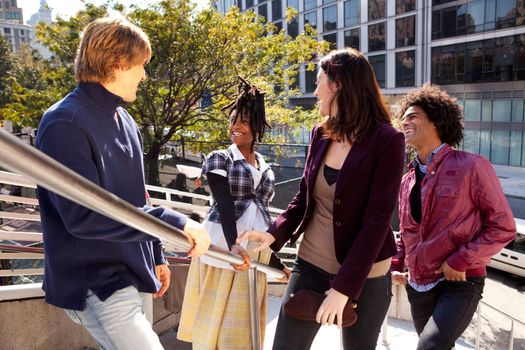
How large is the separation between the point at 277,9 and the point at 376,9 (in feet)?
34.5

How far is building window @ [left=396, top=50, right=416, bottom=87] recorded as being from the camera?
98.1ft

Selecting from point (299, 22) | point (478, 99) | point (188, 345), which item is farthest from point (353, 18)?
point (188, 345)

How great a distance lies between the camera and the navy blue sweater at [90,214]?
1.49 metres

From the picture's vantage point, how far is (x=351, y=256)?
188 cm

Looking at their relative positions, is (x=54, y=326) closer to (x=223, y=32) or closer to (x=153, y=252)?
(x=153, y=252)

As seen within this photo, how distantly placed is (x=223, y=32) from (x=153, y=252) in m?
10.6

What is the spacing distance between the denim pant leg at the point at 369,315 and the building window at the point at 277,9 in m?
39.5

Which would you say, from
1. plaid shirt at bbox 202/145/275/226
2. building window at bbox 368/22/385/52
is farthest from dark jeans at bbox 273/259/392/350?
building window at bbox 368/22/385/52

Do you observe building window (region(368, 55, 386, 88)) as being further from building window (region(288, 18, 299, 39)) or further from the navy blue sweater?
the navy blue sweater

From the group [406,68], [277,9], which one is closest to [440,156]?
[406,68]

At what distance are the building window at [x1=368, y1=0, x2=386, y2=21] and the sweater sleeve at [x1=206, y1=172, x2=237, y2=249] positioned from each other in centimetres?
3133

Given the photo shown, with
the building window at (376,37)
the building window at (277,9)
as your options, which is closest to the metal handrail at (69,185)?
the building window at (376,37)

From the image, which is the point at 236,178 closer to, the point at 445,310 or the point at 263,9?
the point at 445,310

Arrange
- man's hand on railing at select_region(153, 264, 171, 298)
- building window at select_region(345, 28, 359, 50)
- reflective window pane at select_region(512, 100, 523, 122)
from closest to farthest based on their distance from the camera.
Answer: man's hand on railing at select_region(153, 264, 171, 298)
reflective window pane at select_region(512, 100, 523, 122)
building window at select_region(345, 28, 359, 50)
